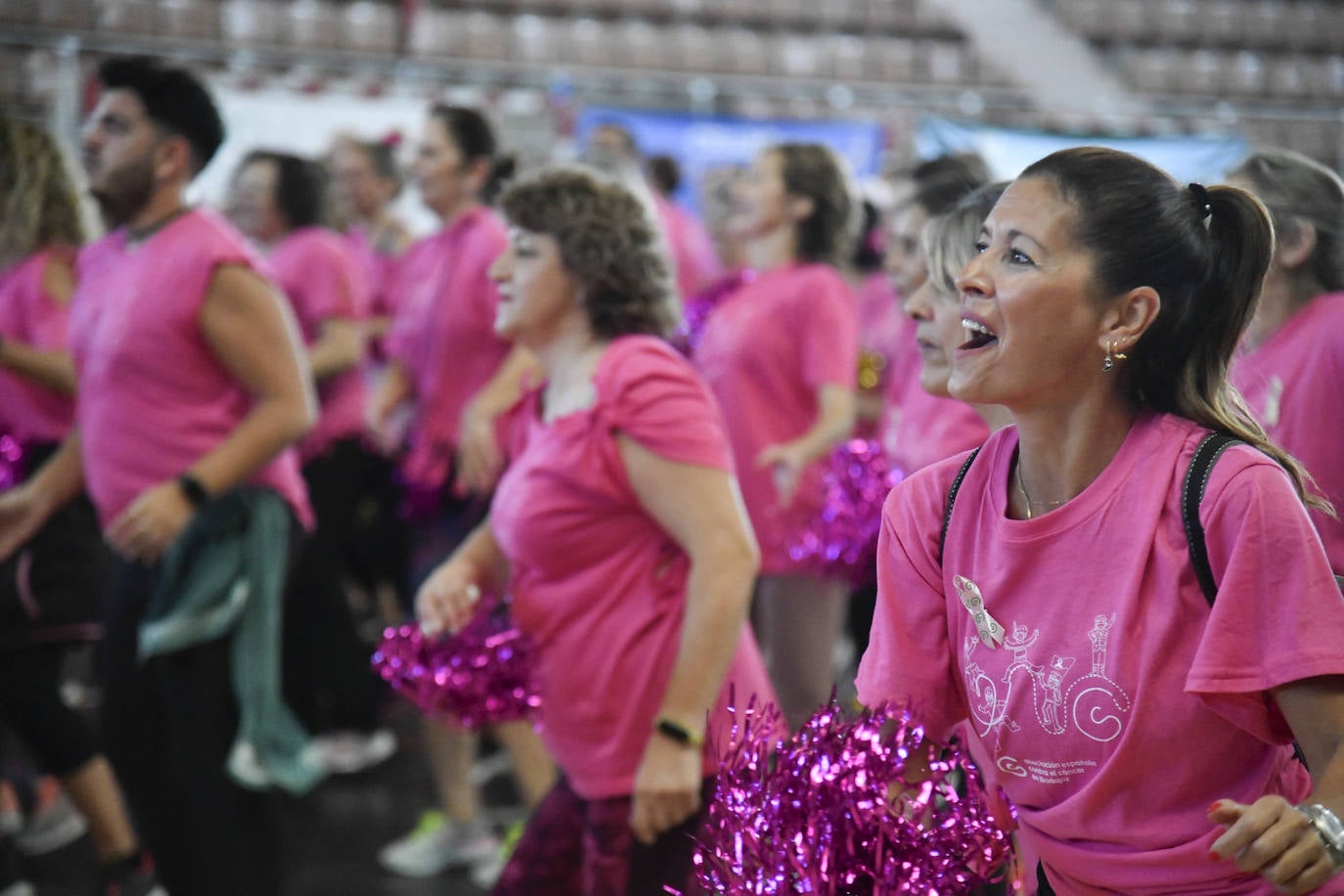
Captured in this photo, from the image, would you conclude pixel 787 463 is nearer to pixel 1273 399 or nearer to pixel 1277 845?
pixel 1273 399

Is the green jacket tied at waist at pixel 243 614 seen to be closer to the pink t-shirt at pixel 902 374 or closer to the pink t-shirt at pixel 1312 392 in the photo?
the pink t-shirt at pixel 902 374

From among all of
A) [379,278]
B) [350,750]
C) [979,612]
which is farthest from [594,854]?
[379,278]

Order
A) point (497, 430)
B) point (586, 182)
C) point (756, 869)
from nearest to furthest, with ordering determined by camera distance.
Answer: point (756, 869) < point (586, 182) < point (497, 430)

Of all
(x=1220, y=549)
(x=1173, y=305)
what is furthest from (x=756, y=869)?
(x=1173, y=305)

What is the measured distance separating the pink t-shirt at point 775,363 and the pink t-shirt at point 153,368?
1393mm

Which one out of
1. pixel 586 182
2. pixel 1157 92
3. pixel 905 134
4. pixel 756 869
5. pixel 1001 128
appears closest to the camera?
pixel 756 869

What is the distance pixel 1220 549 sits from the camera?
1.36 m

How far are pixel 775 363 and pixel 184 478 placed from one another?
1670 mm

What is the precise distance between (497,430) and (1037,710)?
95.8 inches

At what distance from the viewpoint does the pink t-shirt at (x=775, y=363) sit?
3863 mm

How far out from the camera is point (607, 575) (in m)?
2.28

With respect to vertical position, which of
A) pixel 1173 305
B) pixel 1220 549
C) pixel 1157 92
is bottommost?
pixel 1157 92

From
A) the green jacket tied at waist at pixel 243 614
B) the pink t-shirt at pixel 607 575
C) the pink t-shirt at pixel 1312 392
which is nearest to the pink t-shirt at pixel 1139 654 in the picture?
the pink t-shirt at pixel 607 575

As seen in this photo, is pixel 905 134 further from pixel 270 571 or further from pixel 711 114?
pixel 270 571
